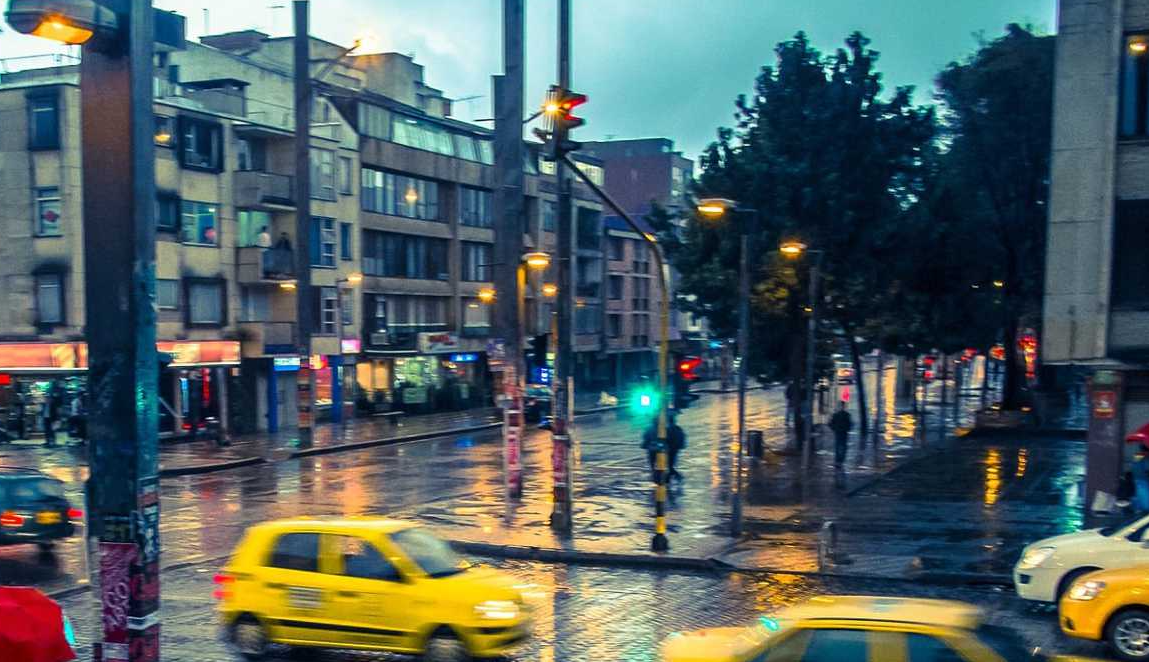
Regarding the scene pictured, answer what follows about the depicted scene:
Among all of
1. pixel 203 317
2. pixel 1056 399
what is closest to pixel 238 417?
pixel 203 317

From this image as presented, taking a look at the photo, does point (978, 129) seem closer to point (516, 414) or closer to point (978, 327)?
point (978, 327)

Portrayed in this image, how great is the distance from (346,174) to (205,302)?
11.8 m

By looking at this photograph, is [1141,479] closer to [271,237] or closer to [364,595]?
[364,595]

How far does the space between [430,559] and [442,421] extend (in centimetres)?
4496

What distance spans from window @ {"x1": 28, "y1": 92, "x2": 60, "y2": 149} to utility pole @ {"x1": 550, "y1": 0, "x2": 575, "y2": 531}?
26763 mm

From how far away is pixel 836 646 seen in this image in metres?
8.00

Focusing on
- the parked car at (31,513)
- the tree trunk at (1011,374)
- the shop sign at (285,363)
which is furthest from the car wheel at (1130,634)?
the shop sign at (285,363)

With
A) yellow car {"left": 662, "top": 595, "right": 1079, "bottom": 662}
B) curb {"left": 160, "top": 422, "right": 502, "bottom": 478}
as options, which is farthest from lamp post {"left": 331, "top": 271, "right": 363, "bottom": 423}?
yellow car {"left": 662, "top": 595, "right": 1079, "bottom": 662}

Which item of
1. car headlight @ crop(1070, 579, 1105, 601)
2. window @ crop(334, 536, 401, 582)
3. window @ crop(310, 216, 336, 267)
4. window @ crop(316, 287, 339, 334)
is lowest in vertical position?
car headlight @ crop(1070, 579, 1105, 601)

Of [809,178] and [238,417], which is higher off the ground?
[809,178]

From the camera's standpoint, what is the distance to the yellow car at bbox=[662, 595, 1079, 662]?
780 centimetres

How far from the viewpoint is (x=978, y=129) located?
49.2 metres

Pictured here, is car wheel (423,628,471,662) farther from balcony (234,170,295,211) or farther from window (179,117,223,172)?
balcony (234,170,295,211)

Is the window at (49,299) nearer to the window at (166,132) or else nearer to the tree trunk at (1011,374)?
the window at (166,132)
